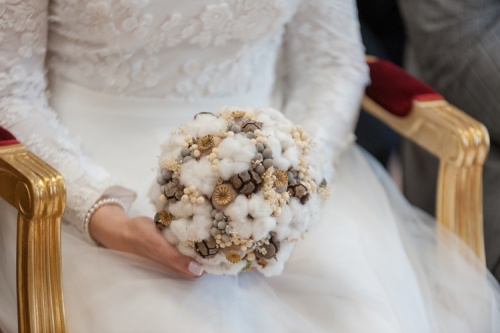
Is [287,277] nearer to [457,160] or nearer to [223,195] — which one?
[223,195]

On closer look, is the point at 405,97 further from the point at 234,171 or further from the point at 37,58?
the point at 37,58

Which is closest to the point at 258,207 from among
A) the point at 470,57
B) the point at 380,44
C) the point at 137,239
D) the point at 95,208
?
the point at 137,239

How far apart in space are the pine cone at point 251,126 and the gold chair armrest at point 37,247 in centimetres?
27

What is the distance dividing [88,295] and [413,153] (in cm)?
99

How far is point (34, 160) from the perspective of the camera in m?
0.76

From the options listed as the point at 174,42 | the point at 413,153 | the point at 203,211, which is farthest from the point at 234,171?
the point at 413,153

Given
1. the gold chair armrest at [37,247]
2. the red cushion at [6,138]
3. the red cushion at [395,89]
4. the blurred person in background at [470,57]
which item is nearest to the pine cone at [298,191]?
the gold chair armrest at [37,247]

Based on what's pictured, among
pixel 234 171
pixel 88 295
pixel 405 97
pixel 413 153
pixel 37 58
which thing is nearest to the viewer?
pixel 234 171

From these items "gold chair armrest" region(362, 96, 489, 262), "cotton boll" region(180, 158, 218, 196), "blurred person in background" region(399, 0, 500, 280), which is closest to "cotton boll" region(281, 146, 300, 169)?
"cotton boll" region(180, 158, 218, 196)

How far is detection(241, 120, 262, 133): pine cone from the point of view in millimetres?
708

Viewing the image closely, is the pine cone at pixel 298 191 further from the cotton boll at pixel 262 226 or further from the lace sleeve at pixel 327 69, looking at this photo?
the lace sleeve at pixel 327 69

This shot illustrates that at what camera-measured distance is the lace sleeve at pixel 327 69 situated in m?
1.10

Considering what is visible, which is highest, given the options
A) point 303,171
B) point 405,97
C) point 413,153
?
point 303,171

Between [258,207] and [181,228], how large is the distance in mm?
109
